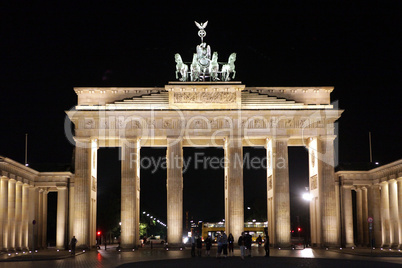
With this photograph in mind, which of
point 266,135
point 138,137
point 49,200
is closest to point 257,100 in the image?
point 266,135

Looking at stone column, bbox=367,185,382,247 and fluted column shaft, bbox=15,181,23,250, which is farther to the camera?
stone column, bbox=367,185,382,247

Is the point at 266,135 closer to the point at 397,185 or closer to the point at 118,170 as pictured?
the point at 397,185

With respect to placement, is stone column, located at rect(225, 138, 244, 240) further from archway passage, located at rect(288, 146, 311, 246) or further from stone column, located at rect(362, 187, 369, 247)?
stone column, located at rect(362, 187, 369, 247)

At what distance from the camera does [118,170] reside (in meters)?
90.2

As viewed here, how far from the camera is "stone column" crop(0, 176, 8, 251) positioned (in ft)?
181

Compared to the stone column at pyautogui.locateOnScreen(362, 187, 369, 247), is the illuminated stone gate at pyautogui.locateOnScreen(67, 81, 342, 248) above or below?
above

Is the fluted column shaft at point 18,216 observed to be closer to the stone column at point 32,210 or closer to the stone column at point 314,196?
the stone column at point 32,210

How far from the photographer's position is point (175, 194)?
2495 inches

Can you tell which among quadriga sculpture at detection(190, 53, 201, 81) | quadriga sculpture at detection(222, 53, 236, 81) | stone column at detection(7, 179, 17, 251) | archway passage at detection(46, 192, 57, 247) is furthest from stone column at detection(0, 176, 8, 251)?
archway passage at detection(46, 192, 57, 247)

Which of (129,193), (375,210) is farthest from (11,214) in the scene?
(375,210)

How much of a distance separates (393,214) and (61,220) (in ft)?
117

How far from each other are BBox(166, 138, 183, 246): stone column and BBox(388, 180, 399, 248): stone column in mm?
21578

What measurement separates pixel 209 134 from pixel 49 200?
4393cm

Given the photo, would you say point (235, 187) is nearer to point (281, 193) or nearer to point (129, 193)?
point (281, 193)
